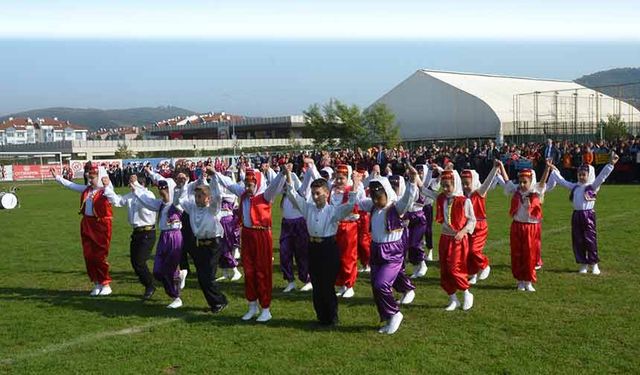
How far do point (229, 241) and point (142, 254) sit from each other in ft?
6.52

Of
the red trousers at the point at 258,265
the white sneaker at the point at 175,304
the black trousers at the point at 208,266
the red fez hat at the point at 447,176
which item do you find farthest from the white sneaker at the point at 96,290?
the red fez hat at the point at 447,176

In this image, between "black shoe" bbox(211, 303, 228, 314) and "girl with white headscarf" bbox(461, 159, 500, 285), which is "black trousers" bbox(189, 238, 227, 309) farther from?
"girl with white headscarf" bbox(461, 159, 500, 285)

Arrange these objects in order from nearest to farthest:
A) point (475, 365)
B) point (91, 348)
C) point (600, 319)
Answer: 1. point (475, 365)
2. point (91, 348)
3. point (600, 319)

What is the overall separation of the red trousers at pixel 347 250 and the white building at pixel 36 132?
15437 cm

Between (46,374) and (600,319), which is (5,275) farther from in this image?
(600,319)

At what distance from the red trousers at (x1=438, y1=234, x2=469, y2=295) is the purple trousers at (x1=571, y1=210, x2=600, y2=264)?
3.19 meters

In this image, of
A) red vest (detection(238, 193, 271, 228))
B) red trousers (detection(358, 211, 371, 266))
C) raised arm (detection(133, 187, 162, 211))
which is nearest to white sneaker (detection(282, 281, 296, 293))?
red trousers (detection(358, 211, 371, 266))

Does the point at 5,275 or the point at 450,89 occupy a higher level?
the point at 450,89

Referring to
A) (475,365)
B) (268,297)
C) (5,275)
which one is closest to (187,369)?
(268,297)

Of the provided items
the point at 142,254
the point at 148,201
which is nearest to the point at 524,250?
the point at 148,201

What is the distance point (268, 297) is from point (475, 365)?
2936 mm

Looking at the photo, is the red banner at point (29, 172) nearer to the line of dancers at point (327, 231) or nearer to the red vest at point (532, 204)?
the line of dancers at point (327, 231)

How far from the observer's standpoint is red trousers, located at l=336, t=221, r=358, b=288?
9.26 m

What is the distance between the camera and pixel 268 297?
817 centimetres
